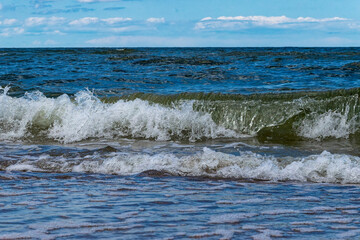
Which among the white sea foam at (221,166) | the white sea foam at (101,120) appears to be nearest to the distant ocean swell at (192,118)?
the white sea foam at (101,120)

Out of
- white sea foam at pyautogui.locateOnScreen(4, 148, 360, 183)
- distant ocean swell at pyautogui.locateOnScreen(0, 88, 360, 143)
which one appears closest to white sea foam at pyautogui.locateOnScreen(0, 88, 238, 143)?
distant ocean swell at pyautogui.locateOnScreen(0, 88, 360, 143)

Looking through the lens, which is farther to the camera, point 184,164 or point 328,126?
point 328,126

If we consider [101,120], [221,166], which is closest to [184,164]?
[221,166]

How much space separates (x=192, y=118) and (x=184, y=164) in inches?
132

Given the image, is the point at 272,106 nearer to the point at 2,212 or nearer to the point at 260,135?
the point at 260,135

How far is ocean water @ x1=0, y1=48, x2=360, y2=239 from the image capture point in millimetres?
3646

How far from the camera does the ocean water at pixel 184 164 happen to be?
12.0ft

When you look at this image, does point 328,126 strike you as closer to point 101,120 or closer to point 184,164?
point 184,164

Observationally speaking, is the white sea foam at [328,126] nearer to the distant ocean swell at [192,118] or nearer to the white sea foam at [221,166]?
the distant ocean swell at [192,118]

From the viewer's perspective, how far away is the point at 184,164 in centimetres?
599

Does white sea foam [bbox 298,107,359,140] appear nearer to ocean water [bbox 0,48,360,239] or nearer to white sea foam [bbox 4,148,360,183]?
ocean water [bbox 0,48,360,239]

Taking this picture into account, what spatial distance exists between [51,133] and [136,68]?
9946 millimetres

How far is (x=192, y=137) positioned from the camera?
8.75 m

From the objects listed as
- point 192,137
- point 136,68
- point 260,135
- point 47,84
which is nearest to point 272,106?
point 260,135
